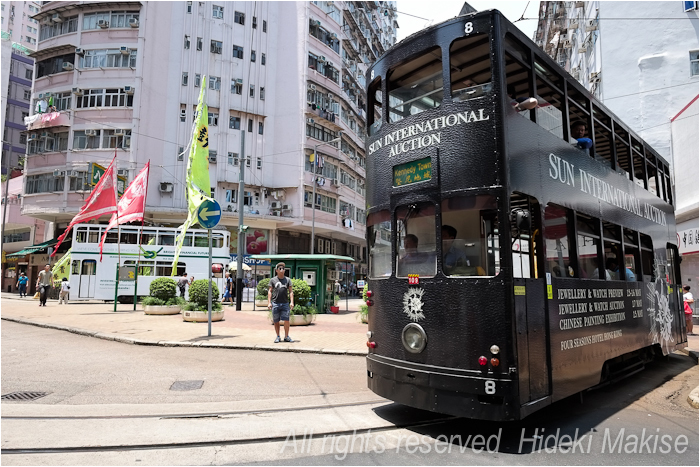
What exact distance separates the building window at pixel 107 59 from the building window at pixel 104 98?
1833mm

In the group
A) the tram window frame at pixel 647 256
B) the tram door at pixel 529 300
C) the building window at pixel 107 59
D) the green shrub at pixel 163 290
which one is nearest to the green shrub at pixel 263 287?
the green shrub at pixel 163 290

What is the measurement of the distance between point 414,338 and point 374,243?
52.6 inches

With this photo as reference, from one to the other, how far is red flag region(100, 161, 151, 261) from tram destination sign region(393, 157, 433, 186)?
1528 centimetres

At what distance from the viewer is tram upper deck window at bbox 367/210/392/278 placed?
5.57 metres

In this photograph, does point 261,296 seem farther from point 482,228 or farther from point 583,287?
point 482,228

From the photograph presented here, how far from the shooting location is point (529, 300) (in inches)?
192

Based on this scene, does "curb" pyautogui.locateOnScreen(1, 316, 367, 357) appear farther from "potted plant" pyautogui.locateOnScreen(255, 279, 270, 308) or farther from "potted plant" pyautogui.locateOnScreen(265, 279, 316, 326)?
"potted plant" pyautogui.locateOnScreen(255, 279, 270, 308)

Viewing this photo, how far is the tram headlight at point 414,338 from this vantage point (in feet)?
16.1

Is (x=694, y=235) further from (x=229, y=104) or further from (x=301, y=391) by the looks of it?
(x=229, y=104)

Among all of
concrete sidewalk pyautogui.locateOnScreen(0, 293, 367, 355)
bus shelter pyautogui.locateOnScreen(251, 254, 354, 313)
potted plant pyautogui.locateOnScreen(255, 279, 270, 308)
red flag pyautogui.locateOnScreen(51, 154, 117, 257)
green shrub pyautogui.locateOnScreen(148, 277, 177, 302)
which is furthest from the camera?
potted plant pyautogui.locateOnScreen(255, 279, 270, 308)

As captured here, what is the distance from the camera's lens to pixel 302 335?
12461 millimetres

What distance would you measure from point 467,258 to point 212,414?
3.39m

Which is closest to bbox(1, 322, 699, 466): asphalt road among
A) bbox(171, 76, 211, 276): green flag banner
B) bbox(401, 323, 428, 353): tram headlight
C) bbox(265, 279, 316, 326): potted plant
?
bbox(401, 323, 428, 353): tram headlight

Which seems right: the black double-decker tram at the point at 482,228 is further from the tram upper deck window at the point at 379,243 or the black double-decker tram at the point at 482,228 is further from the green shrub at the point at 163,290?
the green shrub at the point at 163,290
